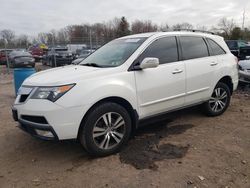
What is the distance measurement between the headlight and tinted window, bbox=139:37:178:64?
137 centimetres

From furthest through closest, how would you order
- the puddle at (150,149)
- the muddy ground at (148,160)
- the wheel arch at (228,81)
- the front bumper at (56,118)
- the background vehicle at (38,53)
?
1. the background vehicle at (38,53)
2. the wheel arch at (228,81)
3. the puddle at (150,149)
4. the front bumper at (56,118)
5. the muddy ground at (148,160)

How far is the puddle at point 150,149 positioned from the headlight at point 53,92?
1.22m

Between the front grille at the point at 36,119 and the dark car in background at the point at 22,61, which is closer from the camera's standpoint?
the front grille at the point at 36,119

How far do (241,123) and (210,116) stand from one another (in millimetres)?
623

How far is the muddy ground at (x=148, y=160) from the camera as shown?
3166 mm

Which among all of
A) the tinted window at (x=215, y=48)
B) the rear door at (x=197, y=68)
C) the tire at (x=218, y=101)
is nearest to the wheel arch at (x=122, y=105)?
the rear door at (x=197, y=68)

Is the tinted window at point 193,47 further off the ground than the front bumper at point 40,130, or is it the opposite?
the tinted window at point 193,47

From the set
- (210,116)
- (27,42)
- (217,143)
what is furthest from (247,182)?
(27,42)

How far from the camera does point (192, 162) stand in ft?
11.6

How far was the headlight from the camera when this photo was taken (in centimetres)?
339

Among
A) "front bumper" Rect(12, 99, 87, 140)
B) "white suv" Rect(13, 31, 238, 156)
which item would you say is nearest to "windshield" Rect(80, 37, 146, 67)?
"white suv" Rect(13, 31, 238, 156)

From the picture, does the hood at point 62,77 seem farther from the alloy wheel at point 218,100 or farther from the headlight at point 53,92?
the alloy wheel at point 218,100

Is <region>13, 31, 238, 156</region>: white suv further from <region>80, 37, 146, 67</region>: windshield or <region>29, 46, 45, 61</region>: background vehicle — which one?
<region>29, 46, 45, 61</region>: background vehicle

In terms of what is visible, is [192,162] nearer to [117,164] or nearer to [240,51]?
[117,164]
